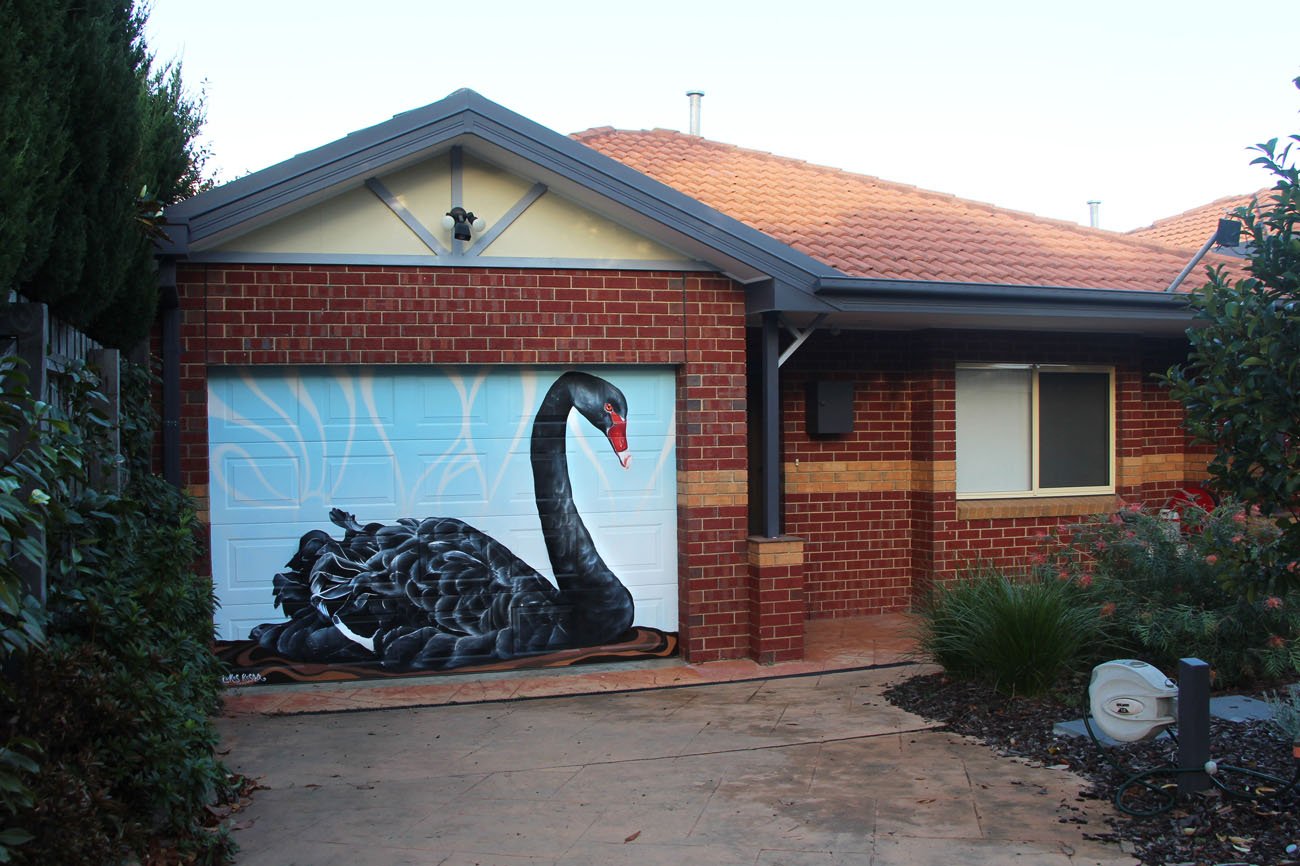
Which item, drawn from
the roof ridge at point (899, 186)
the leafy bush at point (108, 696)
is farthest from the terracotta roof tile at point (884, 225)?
the leafy bush at point (108, 696)

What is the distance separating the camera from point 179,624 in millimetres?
5863

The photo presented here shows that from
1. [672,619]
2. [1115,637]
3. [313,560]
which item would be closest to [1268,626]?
[1115,637]

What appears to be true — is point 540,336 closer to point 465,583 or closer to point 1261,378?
point 465,583

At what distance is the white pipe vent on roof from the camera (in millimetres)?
15680

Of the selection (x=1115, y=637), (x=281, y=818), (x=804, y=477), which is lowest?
(x=281, y=818)

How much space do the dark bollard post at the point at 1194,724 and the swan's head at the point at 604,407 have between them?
484cm

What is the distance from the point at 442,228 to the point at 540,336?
111 centimetres

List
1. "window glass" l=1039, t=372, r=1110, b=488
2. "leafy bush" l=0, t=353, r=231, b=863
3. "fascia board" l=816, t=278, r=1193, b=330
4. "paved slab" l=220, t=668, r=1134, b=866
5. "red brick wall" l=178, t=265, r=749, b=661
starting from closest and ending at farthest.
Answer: "leafy bush" l=0, t=353, r=231, b=863, "paved slab" l=220, t=668, r=1134, b=866, "red brick wall" l=178, t=265, r=749, b=661, "fascia board" l=816, t=278, r=1193, b=330, "window glass" l=1039, t=372, r=1110, b=488

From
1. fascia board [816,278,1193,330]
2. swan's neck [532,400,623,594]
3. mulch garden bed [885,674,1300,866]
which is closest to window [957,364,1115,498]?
fascia board [816,278,1193,330]

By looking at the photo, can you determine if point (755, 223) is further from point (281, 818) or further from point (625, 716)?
point (281, 818)

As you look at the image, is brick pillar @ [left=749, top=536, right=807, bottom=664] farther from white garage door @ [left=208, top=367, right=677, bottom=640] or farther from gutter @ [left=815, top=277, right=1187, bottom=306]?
gutter @ [left=815, top=277, right=1187, bottom=306]

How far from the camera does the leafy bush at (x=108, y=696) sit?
3766 mm

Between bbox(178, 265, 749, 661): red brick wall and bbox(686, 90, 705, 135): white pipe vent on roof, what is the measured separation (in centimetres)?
701

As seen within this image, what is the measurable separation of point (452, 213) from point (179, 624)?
12.6 feet
